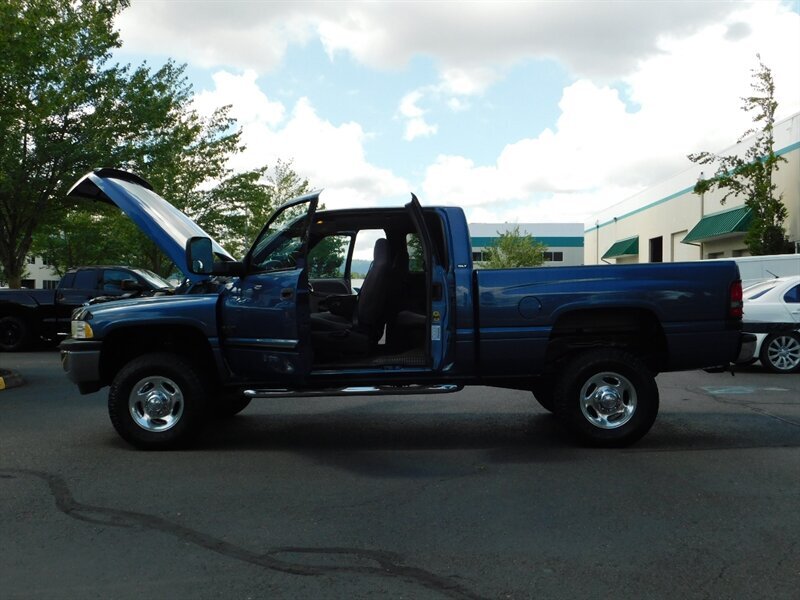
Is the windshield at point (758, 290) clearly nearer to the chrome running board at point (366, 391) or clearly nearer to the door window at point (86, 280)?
the chrome running board at point (366, 391)

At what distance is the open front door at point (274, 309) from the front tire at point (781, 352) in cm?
882

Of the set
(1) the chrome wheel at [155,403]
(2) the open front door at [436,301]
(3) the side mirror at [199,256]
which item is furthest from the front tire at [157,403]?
(2) the open front door at [436,301]

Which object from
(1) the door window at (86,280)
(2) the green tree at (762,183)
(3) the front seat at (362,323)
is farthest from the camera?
(2) the green tree at (762,183)

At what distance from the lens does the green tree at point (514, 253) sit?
6091 centimetres

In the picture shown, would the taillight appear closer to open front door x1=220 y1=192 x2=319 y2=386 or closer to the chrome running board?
the chrome running board

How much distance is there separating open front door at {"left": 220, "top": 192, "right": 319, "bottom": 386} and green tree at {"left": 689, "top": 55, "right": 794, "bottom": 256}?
23.9 meters

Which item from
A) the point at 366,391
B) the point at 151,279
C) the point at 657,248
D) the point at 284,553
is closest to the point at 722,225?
the point at 657,248

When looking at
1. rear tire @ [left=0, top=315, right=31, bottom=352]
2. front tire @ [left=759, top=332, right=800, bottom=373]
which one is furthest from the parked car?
front tire @ [left=759, top=332, right=800, bottom=373]

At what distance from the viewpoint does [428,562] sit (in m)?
4.00

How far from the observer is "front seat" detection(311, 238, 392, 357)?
6.90 metres

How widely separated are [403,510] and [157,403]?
2780 mm

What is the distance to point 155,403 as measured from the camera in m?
6.70

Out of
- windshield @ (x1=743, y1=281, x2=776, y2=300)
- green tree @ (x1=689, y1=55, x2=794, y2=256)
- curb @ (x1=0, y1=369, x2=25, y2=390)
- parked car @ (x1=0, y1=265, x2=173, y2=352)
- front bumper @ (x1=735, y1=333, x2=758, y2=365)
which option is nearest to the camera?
front bumper @ (x1=735, y1=333, x2=758, y2=365)

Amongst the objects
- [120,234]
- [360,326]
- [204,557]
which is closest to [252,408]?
[360,326]
